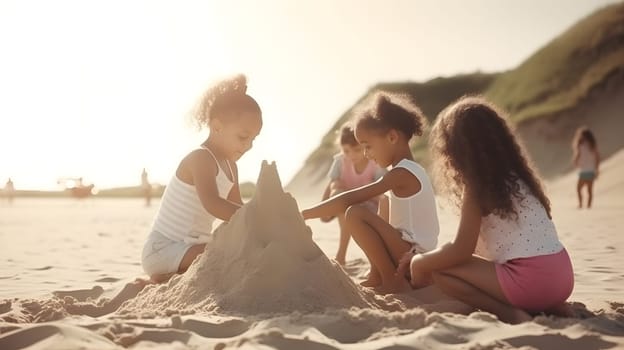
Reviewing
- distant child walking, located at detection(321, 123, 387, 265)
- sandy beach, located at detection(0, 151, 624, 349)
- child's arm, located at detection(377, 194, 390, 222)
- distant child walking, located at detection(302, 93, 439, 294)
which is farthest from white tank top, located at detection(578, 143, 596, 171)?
distant child walking, located at detection(302, 93, 439, 294)

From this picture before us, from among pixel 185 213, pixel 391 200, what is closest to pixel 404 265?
pixel 391 200

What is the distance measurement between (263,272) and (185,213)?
113cm

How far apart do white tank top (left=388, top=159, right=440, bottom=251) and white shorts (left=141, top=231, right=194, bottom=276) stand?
4.30 ft

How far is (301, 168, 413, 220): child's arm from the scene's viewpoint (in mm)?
4098

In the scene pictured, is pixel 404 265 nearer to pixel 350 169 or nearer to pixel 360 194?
pixel 360 194

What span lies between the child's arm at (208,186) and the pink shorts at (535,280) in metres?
1.53

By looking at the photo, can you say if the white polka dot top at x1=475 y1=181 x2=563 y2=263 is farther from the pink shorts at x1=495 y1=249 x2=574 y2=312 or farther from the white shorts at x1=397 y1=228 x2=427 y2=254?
the white shorts at x1=397 y1=228 x2=427 y2=254

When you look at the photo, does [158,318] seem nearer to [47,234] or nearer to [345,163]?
[345,163]

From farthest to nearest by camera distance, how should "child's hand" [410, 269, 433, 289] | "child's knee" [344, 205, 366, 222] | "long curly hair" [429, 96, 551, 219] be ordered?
"child's knee" [344, 205, 366, 222], "child's hand" [410, 269, 433, 289], "long curly hair" [429, 96, 551, 219]

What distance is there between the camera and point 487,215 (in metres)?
3.41

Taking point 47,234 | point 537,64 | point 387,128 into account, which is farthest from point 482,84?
point 387,128

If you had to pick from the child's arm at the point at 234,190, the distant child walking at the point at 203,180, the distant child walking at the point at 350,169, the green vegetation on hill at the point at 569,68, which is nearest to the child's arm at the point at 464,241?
the distant child walking at the point at 203,180

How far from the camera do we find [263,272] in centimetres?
328

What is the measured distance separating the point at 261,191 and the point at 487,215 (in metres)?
1.14
